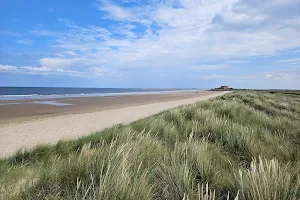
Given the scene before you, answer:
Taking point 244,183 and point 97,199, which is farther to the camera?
point 244,183

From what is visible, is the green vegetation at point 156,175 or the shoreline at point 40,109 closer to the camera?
the green vegetation at point 156,175

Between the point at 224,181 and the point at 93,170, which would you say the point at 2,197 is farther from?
the point at 224,181

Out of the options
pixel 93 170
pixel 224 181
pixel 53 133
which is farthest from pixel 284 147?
pixel 53 133

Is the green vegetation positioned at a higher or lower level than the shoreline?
higher

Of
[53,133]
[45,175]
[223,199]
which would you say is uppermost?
[45,175]

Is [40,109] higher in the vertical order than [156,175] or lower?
lower

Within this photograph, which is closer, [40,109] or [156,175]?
[156,175]

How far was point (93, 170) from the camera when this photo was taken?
8.78 feet

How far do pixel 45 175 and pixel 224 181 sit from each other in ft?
6.74

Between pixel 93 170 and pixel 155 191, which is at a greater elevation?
pixel 93 170

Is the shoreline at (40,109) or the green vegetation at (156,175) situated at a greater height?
the green vegetation at (156,175)

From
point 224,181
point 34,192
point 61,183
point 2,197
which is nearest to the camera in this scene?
point 2,197

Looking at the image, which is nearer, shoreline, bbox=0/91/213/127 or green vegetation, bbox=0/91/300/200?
green vegetation, bbox=0/91/300/200

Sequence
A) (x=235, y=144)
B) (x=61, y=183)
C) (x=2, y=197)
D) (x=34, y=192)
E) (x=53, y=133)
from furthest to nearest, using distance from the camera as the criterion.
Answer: (x=53, y=133) → (x=235, y=144) → (x=61, y=183) → (x=34, y=192) → (x=2, y=197)
